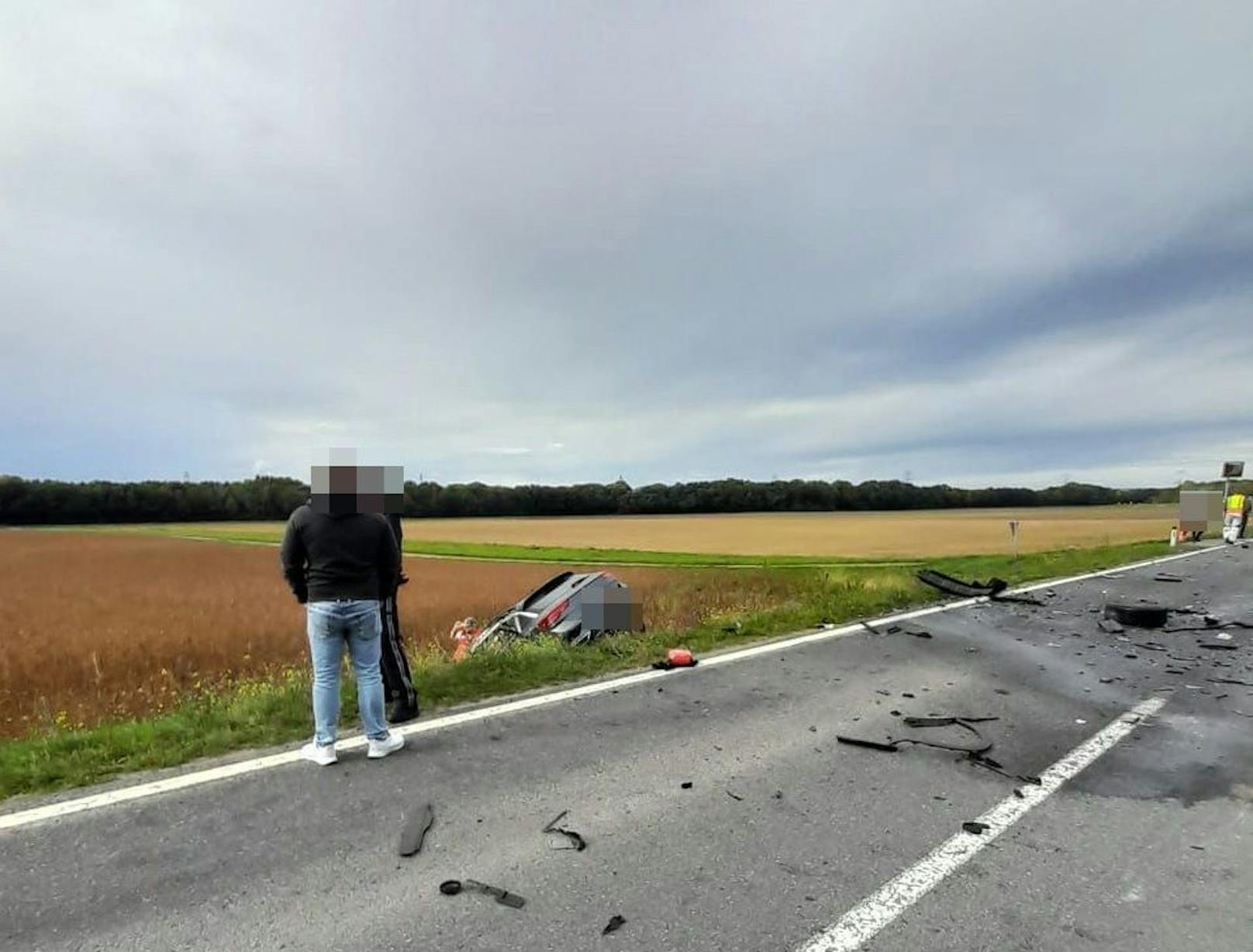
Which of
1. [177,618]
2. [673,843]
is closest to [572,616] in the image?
[673,843]

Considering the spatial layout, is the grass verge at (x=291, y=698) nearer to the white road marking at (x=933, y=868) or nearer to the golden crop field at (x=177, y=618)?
the golden crop field at (x=177, y=618)

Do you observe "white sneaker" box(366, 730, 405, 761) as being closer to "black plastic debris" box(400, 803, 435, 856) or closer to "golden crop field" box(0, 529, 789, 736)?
"black plastic debris" box(400, 803, 435, 856)

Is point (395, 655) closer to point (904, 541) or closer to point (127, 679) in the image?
point (127, 679)

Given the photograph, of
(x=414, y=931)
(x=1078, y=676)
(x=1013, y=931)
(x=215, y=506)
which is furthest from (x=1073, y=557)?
(x=215, y=506)

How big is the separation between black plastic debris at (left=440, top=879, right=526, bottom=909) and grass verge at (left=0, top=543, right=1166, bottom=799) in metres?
2.20

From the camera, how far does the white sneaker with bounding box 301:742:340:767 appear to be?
4129mm

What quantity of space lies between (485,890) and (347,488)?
95.7 inches

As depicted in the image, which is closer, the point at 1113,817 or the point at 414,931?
the point at 414,931

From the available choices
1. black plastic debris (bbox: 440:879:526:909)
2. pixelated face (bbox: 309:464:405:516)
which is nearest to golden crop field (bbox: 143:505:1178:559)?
pixelated face (bbox: 309:464:405:516)

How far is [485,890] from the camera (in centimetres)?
287

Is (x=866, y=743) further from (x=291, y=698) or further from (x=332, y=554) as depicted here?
(x=291, y=698)

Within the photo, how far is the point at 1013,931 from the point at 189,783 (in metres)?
4.00

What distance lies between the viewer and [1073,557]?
62.3 feet

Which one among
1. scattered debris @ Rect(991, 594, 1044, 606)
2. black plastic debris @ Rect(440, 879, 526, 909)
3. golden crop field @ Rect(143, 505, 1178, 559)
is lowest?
golden crop field @ Rect(143, 505, 1178, 559)
